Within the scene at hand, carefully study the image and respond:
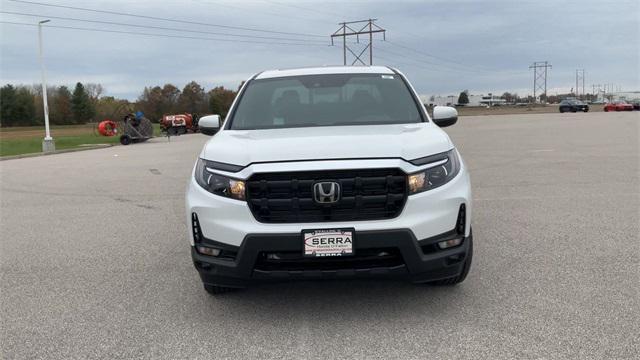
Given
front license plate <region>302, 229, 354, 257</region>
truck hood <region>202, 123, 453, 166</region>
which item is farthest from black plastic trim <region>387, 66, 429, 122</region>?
front license plate <region>302, 229, 354, 257</region>

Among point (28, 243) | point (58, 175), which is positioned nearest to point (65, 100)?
point (58, 175)

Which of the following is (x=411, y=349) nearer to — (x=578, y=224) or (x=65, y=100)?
(x=578, y=224)

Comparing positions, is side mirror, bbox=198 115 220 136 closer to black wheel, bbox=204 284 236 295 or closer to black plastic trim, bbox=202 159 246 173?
black plastic trim, bbox=202 159 246 173

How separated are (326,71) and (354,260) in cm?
256

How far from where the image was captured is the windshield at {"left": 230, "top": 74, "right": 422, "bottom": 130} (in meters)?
4.67

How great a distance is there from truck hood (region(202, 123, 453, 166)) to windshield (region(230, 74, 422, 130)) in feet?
1.41

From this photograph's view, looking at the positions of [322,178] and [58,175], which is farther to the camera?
[58,175]

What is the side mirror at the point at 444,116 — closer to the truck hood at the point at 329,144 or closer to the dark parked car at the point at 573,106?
the truck hood at the point at 329,144

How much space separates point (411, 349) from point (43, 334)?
7.81ft

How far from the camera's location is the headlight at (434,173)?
3449 millimetres

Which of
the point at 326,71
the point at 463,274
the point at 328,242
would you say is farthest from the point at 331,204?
the point at 326,71

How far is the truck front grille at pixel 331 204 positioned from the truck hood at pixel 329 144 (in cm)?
12

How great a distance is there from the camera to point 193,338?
11.5 feet

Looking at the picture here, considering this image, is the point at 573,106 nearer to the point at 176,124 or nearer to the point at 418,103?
the point at 176,124
